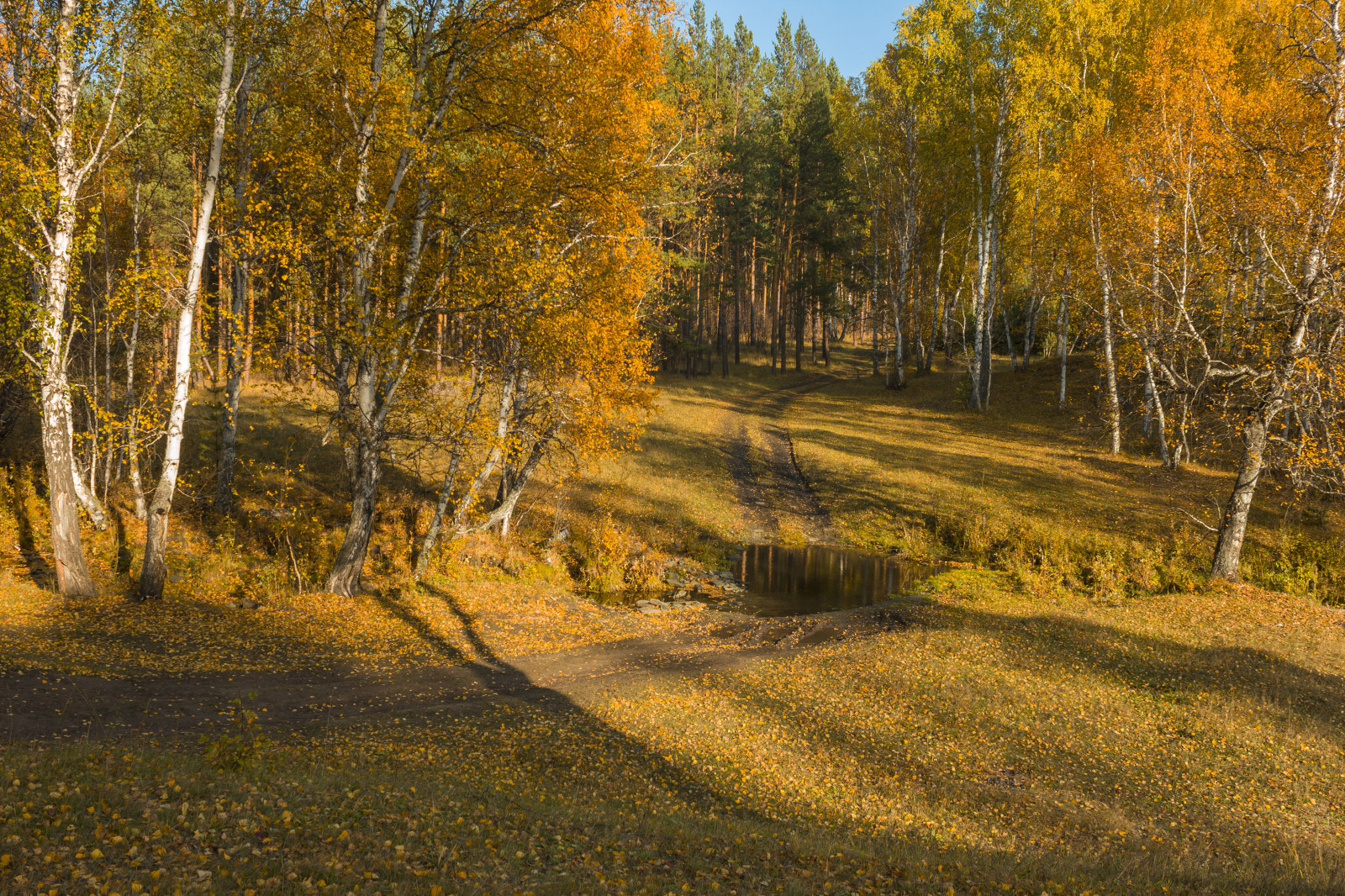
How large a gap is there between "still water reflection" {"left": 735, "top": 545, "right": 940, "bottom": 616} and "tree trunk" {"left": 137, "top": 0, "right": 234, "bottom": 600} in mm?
13327

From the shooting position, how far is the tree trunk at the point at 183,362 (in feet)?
44.5

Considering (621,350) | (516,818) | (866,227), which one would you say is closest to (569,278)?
(621,350)

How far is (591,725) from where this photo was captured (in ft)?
36.6

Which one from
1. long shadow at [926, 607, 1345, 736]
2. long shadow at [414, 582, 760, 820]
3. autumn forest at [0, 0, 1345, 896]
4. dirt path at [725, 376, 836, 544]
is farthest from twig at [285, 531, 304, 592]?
dirt path at [725, 376, 836, 544]

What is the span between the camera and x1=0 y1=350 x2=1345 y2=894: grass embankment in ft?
18.5

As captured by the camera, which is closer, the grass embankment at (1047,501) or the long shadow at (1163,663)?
the long shadow at (1163,663)

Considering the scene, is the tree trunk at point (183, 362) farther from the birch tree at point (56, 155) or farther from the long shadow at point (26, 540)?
the long shadow at point (26, 540)

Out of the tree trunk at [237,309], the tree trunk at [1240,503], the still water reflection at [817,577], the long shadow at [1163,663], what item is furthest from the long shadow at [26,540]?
the tree trunk at [1240,503]

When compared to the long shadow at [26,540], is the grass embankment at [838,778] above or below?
below

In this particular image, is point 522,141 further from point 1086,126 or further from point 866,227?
point 866,227

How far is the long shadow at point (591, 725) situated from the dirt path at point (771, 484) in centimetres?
1458

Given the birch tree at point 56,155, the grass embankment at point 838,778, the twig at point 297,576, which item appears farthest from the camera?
the twig at point 297,576

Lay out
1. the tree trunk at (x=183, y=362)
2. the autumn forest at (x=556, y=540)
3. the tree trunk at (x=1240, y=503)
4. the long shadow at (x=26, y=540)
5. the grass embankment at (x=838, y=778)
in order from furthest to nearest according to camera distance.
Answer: the tree trunk at (x=1240, y=503) → the long shadow at (x=26, y=540) → the tree trunk at (x=183, y=362) → the autumn forest at (x=556, y=540) → the grass embankment at (x=838, y=778)

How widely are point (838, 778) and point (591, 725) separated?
3.71 metres
